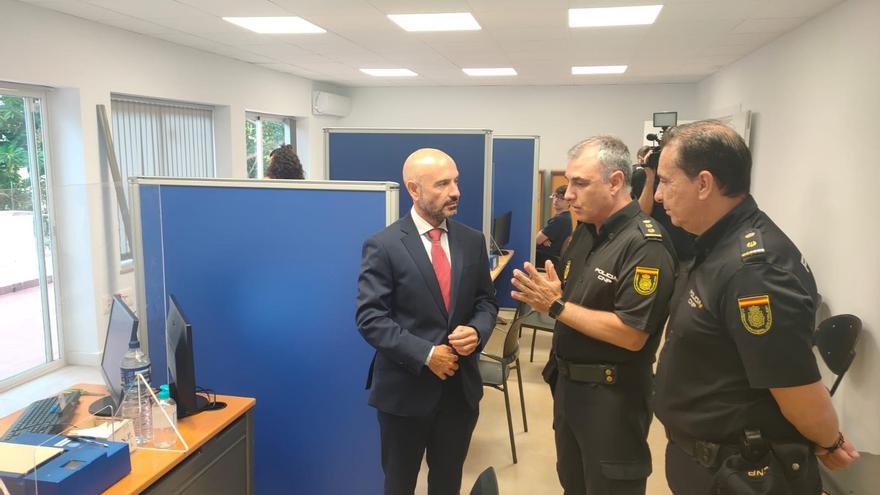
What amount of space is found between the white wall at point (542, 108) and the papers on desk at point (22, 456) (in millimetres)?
7640

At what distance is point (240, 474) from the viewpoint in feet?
6.57

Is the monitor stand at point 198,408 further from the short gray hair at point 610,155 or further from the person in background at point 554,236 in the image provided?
the person in background at point 554,236

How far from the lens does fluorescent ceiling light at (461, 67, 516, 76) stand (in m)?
6.82

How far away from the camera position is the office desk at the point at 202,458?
159cm

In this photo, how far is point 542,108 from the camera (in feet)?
27.9

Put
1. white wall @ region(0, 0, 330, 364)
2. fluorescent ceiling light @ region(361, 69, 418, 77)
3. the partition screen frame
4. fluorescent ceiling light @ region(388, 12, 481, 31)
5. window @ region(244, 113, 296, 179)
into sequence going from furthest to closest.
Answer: window @ region(244, 113, 296, 179) < fluorescent ceiling light @ region(361, 69, 418, 77) < fluorescent ceiling light @ region(388, 12, 481, 31) < white wall @ region(0, 0, 330, 364) < the partition screen frame

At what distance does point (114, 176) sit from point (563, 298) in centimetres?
405

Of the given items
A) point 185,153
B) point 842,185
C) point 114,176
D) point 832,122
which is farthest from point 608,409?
point 185,153

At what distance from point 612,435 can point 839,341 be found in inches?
73.4

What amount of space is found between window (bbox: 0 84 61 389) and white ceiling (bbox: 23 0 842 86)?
33.7 inches

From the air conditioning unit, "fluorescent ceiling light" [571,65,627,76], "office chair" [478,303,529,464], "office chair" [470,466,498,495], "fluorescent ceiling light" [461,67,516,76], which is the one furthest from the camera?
the air conditioning unit

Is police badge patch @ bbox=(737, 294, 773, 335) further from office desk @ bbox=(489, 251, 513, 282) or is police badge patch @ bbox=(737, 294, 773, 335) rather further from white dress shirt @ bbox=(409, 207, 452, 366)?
office desk @ bbox=(489, 251, 513, 282)

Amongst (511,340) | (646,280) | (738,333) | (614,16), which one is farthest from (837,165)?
(738,333)

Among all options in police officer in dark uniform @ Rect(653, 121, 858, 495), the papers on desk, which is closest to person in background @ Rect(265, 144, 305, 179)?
the papers on desk
